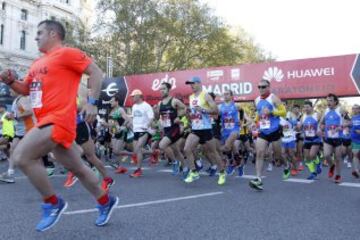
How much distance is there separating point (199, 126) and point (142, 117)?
73.6 inches

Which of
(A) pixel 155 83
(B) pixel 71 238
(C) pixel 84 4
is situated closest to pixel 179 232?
(B) pixel 71 238

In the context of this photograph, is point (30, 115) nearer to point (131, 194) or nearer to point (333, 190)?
point (131, 194)

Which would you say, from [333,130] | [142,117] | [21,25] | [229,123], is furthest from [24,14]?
[333,130]

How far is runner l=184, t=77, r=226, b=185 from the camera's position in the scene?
27.5 ft

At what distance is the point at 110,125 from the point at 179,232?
1047 centimetres

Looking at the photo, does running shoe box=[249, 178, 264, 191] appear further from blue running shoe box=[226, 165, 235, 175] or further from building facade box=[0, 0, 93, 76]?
building facade box=[0, 0, 93, 76]

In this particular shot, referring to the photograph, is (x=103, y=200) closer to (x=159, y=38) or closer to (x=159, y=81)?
(x=159, y=81)

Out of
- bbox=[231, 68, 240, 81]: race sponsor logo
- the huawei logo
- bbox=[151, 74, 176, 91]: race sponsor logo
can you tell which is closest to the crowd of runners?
the huawei logo

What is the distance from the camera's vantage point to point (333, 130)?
29.3 feet

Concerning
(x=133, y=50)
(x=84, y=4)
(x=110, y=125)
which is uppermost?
(x=84, y=4)

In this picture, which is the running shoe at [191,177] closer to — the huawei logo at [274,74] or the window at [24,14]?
the huawei logo at [274,74]

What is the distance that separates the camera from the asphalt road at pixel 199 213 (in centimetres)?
394

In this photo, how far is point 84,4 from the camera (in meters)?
65.6

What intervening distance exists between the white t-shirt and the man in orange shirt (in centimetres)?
567
